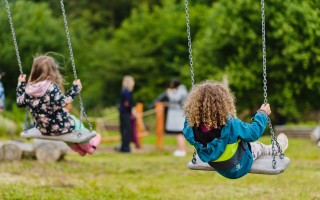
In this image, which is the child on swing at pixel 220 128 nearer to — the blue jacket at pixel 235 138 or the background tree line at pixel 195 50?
the blue jacket at pixel 235 138

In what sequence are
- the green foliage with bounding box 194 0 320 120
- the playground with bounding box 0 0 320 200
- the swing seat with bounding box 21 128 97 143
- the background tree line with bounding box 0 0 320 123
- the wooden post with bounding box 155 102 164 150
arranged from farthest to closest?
1. the background tree line with bounding box 0 0 320 123
2. the green foliage with bounding box 194 0 320 120
3. the wooden post with bounding box 155 102 164 150
4. the swing seat with bounding box 21 128 97 143
5. the playground with bounding box 0 0 320 200

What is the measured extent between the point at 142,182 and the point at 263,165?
418cm

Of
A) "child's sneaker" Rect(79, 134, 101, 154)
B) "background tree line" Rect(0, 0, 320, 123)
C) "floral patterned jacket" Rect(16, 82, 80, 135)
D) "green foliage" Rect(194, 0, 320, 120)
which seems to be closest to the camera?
"floral patterned jacket" Rect(16, 82, 80, 135)

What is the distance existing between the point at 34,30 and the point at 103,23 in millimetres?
10812

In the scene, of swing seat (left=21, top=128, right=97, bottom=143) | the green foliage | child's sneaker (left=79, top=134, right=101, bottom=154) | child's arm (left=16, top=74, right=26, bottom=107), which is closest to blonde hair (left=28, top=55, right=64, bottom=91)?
child's arm (left=16, top=74, right=26, bottom=107)

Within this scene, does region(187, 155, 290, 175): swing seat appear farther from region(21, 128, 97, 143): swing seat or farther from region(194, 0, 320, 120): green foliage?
region(194, 0, 320, 120): green foliage

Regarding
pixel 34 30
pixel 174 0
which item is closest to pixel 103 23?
pixel 174 0

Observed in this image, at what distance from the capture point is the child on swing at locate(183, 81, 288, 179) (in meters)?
5.59

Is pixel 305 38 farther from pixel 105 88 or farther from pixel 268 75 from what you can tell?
pixel 105 88

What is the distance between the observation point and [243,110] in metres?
22.6

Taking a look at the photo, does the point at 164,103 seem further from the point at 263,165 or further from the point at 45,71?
the point at 263,165

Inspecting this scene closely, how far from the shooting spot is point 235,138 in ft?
18.5

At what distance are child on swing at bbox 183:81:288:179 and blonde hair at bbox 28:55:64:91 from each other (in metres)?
1.83

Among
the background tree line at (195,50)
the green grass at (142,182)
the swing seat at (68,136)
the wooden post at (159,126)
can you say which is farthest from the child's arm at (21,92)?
the wooden post at (159,126)
